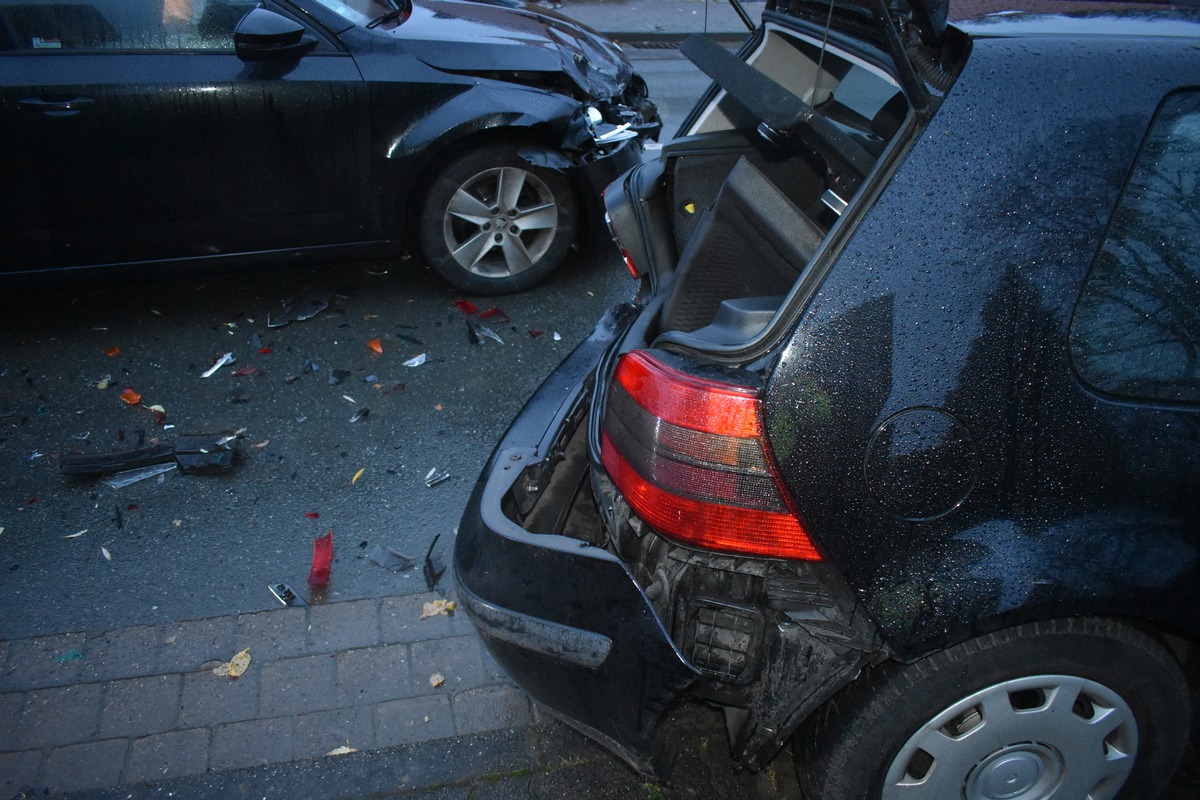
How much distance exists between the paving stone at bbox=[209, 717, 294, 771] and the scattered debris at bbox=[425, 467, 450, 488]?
1.24 m

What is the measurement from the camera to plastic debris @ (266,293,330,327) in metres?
5.12

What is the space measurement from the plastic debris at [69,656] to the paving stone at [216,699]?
375 millimetres

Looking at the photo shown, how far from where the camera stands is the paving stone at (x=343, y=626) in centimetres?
320

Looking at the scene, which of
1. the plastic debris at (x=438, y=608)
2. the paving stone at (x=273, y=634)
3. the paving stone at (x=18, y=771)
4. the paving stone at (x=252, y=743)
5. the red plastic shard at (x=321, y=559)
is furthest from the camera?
the red plastic shard at (x=321, y=559)

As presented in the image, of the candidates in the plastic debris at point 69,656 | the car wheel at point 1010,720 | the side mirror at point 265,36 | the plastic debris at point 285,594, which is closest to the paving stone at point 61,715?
the plastic debris at point 69,656

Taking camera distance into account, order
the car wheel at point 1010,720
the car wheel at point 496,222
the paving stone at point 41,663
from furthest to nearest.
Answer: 1. the car wheel at point 496,222
2. the paving stone at point 41,663
3. the car wheel at point 1010,720

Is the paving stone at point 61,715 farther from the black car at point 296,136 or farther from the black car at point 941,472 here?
the black car at point 296,136

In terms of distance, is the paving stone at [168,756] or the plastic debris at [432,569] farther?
the plastic debris at [432,569]

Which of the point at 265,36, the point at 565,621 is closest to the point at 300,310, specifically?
the point at 265,36

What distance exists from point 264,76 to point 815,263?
3.63 m

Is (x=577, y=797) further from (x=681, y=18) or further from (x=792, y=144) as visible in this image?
(x=681, y=18)

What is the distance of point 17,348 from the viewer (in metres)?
4.84

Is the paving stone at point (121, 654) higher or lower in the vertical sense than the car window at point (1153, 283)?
lower

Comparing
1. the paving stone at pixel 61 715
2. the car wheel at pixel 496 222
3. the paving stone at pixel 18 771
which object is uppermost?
the car wheel at pixel 496 222
